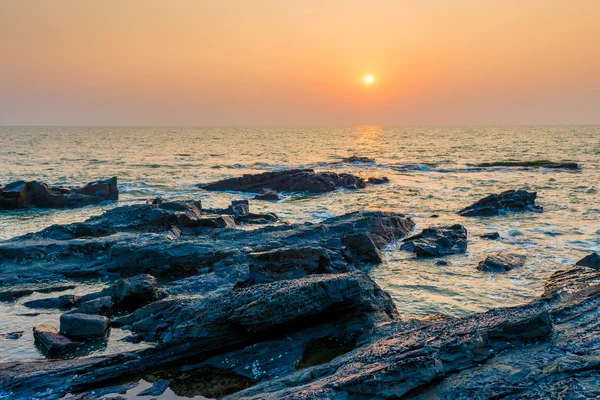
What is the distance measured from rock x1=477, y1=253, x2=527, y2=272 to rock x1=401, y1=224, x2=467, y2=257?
7.63 feet

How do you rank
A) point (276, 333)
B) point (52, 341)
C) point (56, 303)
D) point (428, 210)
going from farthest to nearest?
point (428, 210) → point (56, 303) → point (52, 341) → point (276, 333)

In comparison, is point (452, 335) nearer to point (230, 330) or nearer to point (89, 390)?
point (230, 330)

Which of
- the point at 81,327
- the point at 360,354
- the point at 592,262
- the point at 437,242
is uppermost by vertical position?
the point at 360,354

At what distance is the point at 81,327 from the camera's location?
487 inches

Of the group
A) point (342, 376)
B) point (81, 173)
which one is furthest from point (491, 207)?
point (81, 173)

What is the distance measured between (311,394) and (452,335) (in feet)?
10.4

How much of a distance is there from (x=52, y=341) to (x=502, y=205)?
29.7 metres

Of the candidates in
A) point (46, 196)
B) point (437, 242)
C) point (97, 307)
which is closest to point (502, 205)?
point (437, 242)

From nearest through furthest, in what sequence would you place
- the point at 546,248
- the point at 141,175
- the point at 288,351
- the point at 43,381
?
the point at 43,381, the point at 288,351, the point at 546,248, the point at 141,175

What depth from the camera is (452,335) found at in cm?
892

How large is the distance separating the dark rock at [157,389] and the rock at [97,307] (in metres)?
5.08

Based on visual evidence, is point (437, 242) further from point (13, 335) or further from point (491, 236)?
point (13, 335)

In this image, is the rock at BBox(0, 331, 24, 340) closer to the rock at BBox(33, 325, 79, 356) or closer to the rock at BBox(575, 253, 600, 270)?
the rock at BBox(33, 325, 79, 356)

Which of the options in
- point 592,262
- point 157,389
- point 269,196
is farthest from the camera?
point 269,196
